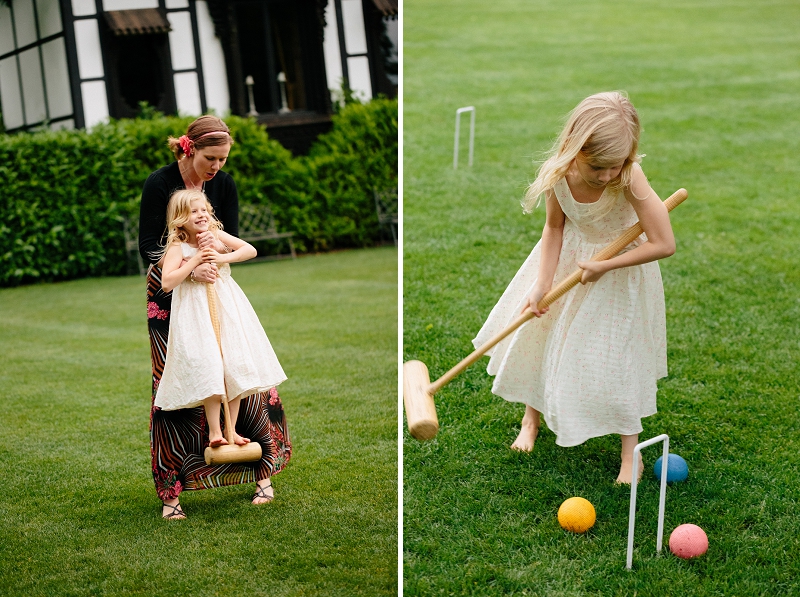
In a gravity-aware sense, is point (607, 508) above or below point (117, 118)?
below

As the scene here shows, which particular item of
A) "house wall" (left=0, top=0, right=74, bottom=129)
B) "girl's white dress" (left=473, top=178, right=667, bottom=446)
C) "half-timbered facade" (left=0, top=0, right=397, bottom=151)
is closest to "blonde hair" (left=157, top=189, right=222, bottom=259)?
"girl's white dress" (left=473, top=178, right=667, bottom=446)

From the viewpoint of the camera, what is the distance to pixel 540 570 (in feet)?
10.0

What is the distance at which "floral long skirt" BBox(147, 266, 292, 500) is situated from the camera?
12.1 feet

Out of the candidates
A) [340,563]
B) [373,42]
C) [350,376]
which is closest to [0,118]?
[373,42]

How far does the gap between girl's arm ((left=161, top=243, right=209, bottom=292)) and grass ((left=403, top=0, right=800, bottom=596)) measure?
1230 millimetres

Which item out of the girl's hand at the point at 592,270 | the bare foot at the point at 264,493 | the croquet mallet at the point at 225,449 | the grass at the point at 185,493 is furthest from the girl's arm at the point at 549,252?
the bare foot at the point at 264,493

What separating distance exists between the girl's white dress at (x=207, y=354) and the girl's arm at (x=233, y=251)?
0.09 metres

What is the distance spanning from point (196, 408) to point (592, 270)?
1.74m

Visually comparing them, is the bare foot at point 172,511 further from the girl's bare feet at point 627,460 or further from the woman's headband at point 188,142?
the girl's bare feet at point 627,460

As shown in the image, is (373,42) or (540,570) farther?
(373,42)

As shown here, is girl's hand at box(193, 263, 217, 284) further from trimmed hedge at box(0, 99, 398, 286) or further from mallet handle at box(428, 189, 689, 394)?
trimmed hedge at box(0, 99, 398, 286)

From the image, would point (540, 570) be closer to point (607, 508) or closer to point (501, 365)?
point (607, 508)

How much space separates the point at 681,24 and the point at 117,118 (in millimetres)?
11392

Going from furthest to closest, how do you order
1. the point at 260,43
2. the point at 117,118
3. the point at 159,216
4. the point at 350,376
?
the point at 260,43
the point at 117,118
the point at 350,376
the point at 159,216
